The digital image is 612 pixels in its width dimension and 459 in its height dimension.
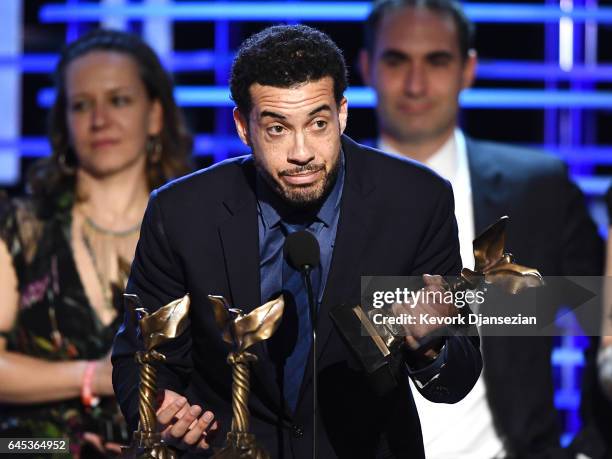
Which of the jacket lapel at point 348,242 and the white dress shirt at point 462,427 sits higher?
the jacket lapel at point 348,242

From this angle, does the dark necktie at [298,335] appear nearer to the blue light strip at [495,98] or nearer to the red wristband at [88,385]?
the red wristband at [88,385]

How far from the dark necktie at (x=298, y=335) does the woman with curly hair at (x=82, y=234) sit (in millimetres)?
1066

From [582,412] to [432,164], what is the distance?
2.81ft

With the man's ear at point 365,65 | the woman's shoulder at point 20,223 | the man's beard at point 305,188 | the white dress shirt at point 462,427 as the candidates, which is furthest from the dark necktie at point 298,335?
the man's ear at point 365,65

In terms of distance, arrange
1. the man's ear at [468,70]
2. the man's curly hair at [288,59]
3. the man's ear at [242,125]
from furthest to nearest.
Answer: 1. the man's ear at [468,70]
2. the man's ear at [242,125]
3. the man's curly hair at [288,59]

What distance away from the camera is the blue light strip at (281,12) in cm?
367

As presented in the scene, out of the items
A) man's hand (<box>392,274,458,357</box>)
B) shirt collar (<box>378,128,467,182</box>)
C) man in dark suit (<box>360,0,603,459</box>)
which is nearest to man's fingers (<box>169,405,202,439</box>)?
man's hand (<box>392,274,458,357</box>)

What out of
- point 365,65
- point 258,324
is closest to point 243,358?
point 258,324

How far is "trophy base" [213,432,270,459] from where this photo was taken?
66.8 inches

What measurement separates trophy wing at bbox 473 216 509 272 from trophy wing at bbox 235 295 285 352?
33 cm

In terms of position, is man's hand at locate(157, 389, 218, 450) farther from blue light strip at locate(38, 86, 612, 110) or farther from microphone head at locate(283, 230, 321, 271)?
blue light strip at locate(38, 86, 612, 110)

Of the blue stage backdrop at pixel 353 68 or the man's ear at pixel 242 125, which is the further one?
the blue stage backdrop at pixel 353 68

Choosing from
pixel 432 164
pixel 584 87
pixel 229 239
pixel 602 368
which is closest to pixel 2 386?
pixel 229 239

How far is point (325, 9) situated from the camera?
3670 millimetres
